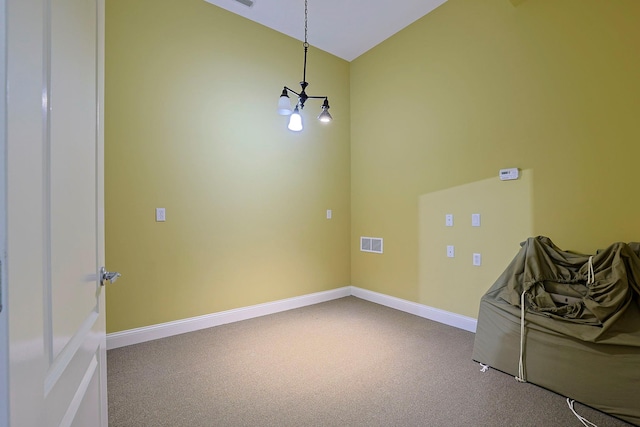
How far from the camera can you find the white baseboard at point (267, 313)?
276 cm

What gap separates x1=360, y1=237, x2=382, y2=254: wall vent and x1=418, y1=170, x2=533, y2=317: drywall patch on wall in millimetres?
612

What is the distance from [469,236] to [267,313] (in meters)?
2.37

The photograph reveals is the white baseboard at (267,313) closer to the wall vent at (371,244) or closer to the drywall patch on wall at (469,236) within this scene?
the drywall patch on wall at (469,236)

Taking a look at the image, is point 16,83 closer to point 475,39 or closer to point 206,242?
point 206,242

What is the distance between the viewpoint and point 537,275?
85.8 inches

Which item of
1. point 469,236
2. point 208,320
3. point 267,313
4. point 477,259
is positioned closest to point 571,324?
point 477,259

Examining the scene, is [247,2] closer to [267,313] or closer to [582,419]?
[267,313]

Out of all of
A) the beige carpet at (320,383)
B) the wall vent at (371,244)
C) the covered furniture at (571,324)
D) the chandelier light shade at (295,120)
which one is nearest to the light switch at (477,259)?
the covered furniture at (571,324)

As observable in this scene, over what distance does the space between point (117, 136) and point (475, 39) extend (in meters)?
3.52

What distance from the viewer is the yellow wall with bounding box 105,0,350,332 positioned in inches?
108

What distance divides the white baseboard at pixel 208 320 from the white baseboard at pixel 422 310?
17.9 inches

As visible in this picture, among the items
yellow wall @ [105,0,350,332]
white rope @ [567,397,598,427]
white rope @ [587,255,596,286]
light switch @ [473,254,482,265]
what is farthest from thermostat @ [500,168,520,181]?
yellow wall @ [105,0,350,332]

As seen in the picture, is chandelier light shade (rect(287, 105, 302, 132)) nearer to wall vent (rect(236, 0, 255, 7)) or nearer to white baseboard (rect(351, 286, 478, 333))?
wall vent (rect(236, 0, 255, 7))

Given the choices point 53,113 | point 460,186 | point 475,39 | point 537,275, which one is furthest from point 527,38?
point 53,113
